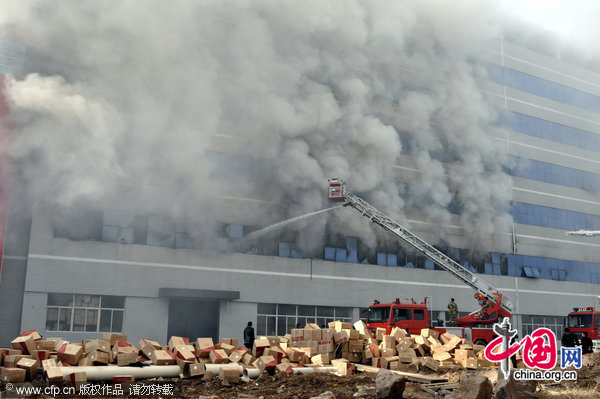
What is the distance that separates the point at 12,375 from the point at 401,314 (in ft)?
36.4

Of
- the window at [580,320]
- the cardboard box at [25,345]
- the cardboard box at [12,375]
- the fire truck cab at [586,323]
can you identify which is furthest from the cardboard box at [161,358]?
the window at [580,320]

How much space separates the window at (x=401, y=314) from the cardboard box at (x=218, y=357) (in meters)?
7.10

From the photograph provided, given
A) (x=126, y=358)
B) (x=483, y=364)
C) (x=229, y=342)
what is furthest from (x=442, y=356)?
(x=126, y=358)

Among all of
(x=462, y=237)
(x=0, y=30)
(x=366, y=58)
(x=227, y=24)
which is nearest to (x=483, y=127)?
(x=462, y=237)

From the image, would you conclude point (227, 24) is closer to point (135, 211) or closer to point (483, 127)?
point (135, 211)

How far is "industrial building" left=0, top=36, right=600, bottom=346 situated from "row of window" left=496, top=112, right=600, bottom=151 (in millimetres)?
81

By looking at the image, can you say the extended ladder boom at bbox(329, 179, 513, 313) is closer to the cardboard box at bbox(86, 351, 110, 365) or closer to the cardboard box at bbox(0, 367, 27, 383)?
the cardboard box at bbox(86, 351, 110, 365)

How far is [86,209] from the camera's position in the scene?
19.4 m

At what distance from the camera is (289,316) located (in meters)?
23.6

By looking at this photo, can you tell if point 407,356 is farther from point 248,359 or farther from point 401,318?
point 401,318

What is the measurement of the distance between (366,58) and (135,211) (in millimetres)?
11786

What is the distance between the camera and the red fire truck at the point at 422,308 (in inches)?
710

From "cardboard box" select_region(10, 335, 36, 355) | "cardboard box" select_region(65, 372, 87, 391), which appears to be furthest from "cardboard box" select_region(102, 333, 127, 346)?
"cardboard box" select_region(65, 372, 87, 391)

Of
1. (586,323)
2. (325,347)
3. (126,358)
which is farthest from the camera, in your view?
(586,323)
